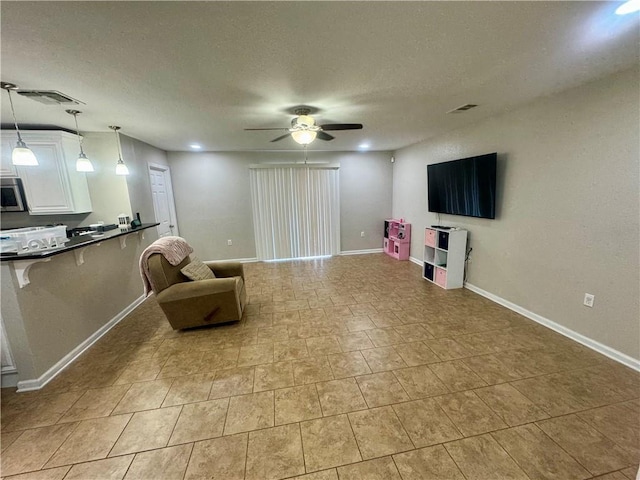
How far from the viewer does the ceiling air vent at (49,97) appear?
216cm

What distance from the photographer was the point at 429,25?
143 centimetres

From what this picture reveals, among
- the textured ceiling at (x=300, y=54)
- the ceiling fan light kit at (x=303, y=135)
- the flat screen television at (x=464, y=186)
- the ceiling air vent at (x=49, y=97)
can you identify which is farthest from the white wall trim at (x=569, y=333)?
the ceiling air vent at (x=49, y=97)

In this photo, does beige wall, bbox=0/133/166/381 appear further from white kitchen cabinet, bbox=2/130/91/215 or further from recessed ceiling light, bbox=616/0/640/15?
recessed ceiling light, bbox=616/0/640/15

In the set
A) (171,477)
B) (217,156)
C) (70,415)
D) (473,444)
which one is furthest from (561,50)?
(217,156)

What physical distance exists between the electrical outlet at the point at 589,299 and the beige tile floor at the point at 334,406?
0.41 metres

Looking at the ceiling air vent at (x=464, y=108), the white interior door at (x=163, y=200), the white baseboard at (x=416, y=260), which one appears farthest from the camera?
the white baseboard at (x=416, y=260)

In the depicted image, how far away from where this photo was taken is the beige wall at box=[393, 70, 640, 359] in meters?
2.11

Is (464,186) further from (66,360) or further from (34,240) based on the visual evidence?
(66,360)

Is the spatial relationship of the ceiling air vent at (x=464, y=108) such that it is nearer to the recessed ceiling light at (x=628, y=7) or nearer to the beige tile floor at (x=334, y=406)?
the recessed ceiling light at (x=628, y=7)

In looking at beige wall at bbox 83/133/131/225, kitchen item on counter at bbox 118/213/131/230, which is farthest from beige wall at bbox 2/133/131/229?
kitchen item on counter at bbox 118/213/131/230

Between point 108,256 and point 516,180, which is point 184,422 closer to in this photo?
point 108,256

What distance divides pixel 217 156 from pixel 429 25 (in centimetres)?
474

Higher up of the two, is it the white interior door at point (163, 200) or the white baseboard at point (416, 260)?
the white interior door at point (163, 200)

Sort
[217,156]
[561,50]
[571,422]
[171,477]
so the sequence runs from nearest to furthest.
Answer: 1. [171,477]
2. [571,422]
3. [561,50]
4. [217,156]
